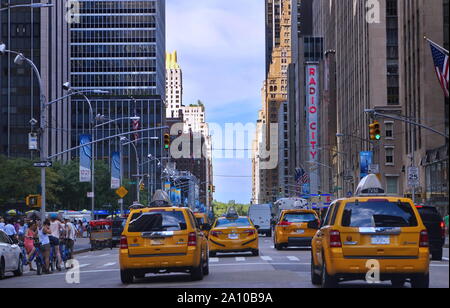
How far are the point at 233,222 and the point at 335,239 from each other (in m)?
16.6

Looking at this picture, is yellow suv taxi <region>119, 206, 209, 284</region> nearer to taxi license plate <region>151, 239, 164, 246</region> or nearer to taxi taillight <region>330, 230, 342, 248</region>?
taxi license plate <region>151, 239, 164, 246</region>

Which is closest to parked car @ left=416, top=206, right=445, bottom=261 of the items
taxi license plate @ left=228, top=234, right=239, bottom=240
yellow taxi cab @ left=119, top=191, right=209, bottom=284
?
taxi license plate @ left=228, top=234, right=239, bottom=240

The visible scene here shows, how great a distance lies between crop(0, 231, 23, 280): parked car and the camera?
26062mm

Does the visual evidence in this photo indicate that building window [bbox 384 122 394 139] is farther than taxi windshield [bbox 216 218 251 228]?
Yes

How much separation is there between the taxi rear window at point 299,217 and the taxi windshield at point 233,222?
12.3 feet

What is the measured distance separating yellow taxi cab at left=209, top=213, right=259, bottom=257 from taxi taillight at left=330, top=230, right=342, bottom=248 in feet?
51.8

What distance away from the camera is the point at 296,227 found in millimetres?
36031

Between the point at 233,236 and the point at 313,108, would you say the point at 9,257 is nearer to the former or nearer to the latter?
the point at 233,236

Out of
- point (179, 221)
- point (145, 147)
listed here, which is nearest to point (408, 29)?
point (179, 221)

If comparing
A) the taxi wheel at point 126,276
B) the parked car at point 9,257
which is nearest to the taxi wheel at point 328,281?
the taxi wheel at point 126,276

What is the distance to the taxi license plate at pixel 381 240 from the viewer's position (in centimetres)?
1576

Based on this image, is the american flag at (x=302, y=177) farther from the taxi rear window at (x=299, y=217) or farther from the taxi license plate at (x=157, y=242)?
the taxi license plate at (x=157, y=242)

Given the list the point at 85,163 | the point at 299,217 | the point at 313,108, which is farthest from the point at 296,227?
the point at 313,108

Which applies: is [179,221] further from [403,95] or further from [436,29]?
[403,95]
